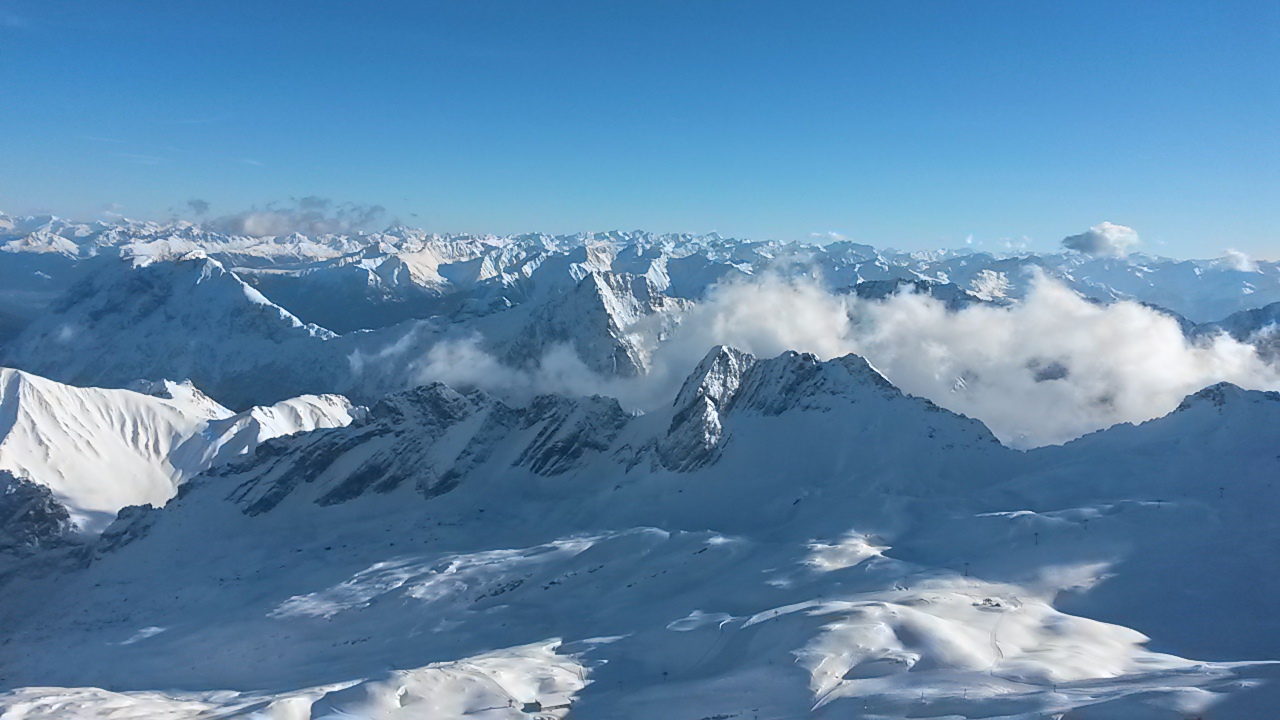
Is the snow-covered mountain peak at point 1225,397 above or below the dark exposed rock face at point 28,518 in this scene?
above

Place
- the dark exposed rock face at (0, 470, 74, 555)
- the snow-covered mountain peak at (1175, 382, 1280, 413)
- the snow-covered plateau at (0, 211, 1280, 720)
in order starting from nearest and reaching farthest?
the snow-covered plateau at (0, 211, 1280, 720) → the snow-covered mountain peak at (1175, 382, 1280, 413) → the dark exposed rock face at (0, 470, 74, 555)

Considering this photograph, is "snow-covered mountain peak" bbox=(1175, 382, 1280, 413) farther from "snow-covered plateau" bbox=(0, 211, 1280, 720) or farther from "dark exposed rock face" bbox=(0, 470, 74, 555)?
"dark exposed rock face" bbox=(0, 470, 74, 555)

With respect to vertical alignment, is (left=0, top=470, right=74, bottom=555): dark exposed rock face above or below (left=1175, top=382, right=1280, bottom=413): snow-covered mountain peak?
below

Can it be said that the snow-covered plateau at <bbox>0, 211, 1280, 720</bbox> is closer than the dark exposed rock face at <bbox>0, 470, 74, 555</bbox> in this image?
Yes

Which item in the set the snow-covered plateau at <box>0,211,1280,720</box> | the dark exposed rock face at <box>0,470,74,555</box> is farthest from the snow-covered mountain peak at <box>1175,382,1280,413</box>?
the dark exposed rock face at <box>0,470,74,555</box>

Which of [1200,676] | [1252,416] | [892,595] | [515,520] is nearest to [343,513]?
[515,520]

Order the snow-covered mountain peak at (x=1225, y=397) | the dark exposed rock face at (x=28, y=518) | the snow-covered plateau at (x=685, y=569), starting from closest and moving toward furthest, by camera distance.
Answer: the snow-covered plateau at (x=685, y=569)
the snow-covered mountain peak at (x=1225, y=397)
the dark exposed rock face at (x=28, y=518)

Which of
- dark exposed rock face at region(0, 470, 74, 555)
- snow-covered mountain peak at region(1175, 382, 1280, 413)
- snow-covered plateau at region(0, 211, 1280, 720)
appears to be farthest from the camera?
dark exposed rock face at region(0, 470, 74, 555)

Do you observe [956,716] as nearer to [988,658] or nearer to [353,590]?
[988,658]

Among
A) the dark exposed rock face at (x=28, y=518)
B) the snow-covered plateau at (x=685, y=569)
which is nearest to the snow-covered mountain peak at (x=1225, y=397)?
the snow-covered plateau at (x=685, y=569)

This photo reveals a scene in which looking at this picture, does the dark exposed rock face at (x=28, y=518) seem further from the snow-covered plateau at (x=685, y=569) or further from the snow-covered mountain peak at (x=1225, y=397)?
the snow-covered mountain peak at (x=1225, y=397)

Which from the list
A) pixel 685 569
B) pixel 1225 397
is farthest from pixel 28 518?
pixel 1225 397
